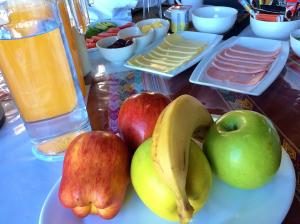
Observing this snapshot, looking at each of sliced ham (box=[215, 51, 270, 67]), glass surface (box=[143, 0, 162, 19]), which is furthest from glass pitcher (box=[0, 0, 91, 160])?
glass surface (box=[143, 0, 162, 19])

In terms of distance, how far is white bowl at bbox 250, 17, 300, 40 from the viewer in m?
0.73

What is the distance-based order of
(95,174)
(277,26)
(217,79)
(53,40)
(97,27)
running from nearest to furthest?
(95,174), (53,40), (217,79), (277,26), (97,27)

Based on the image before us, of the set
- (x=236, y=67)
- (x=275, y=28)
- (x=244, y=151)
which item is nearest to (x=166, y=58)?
(x=236, y=67)

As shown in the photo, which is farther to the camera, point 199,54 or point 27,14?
point 199,54

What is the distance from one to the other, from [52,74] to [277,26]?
58 centimetres

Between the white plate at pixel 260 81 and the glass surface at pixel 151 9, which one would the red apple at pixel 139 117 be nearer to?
the white plate at pixel 260 81

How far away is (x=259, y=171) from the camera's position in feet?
0.98

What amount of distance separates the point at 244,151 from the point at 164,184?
9cm

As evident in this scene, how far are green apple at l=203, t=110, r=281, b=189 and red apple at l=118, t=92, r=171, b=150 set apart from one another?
0.07 meters

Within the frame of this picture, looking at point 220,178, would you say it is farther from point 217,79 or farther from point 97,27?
point 97,27

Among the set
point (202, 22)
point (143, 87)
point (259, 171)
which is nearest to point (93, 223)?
point (259, 171)

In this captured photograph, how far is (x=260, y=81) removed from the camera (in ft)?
1.81

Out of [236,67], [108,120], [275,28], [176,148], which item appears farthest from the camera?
[275,28]

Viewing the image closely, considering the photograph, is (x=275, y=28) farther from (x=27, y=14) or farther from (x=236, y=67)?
(x=27, y=14)
